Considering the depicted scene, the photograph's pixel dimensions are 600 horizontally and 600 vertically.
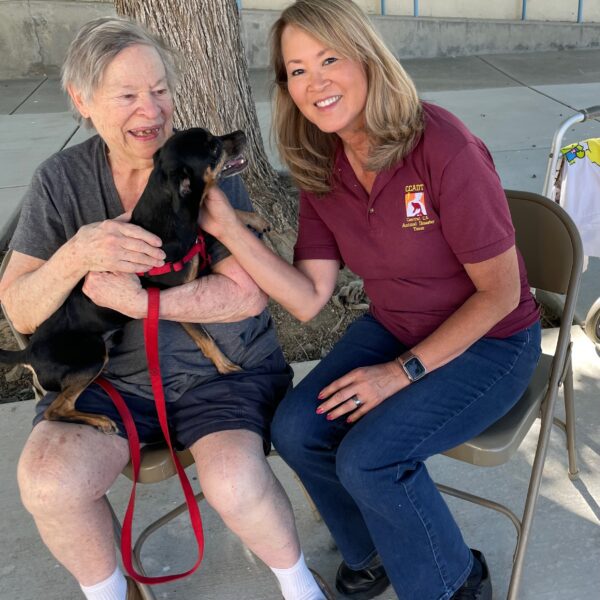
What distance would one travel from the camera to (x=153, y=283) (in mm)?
2219

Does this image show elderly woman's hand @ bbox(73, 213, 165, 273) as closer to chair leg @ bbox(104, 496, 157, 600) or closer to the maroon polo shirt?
the maroon polo shirt

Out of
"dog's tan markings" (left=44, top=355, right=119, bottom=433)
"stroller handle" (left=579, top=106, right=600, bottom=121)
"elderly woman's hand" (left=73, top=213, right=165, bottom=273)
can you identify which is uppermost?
"stroller handle" (left=579, top=106, right=600, bottom=121)

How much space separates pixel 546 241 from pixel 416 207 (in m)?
0.58

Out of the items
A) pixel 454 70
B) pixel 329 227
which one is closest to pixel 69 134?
pixel 454 70

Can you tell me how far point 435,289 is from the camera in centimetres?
218

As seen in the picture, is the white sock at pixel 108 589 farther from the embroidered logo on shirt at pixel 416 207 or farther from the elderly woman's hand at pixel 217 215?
the embroidered logo on shirt at pixel 416 207

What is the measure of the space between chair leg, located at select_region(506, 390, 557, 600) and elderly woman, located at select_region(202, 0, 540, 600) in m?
0.10

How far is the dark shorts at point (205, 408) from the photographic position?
7.22 feet

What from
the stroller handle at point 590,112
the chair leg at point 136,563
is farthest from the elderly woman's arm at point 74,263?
the stroller handle at point 590,112

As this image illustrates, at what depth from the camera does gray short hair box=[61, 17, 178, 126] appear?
2.15 meters

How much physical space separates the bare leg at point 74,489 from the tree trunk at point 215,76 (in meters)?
2.19

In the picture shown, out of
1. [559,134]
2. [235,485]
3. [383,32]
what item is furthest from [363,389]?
[383,32]

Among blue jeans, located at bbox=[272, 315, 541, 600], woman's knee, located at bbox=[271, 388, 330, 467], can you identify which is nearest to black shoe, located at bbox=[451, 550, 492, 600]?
blue jeans, located at bbox=[272, 315, 541, 600]

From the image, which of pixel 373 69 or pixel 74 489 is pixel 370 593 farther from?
pixel 373 69
